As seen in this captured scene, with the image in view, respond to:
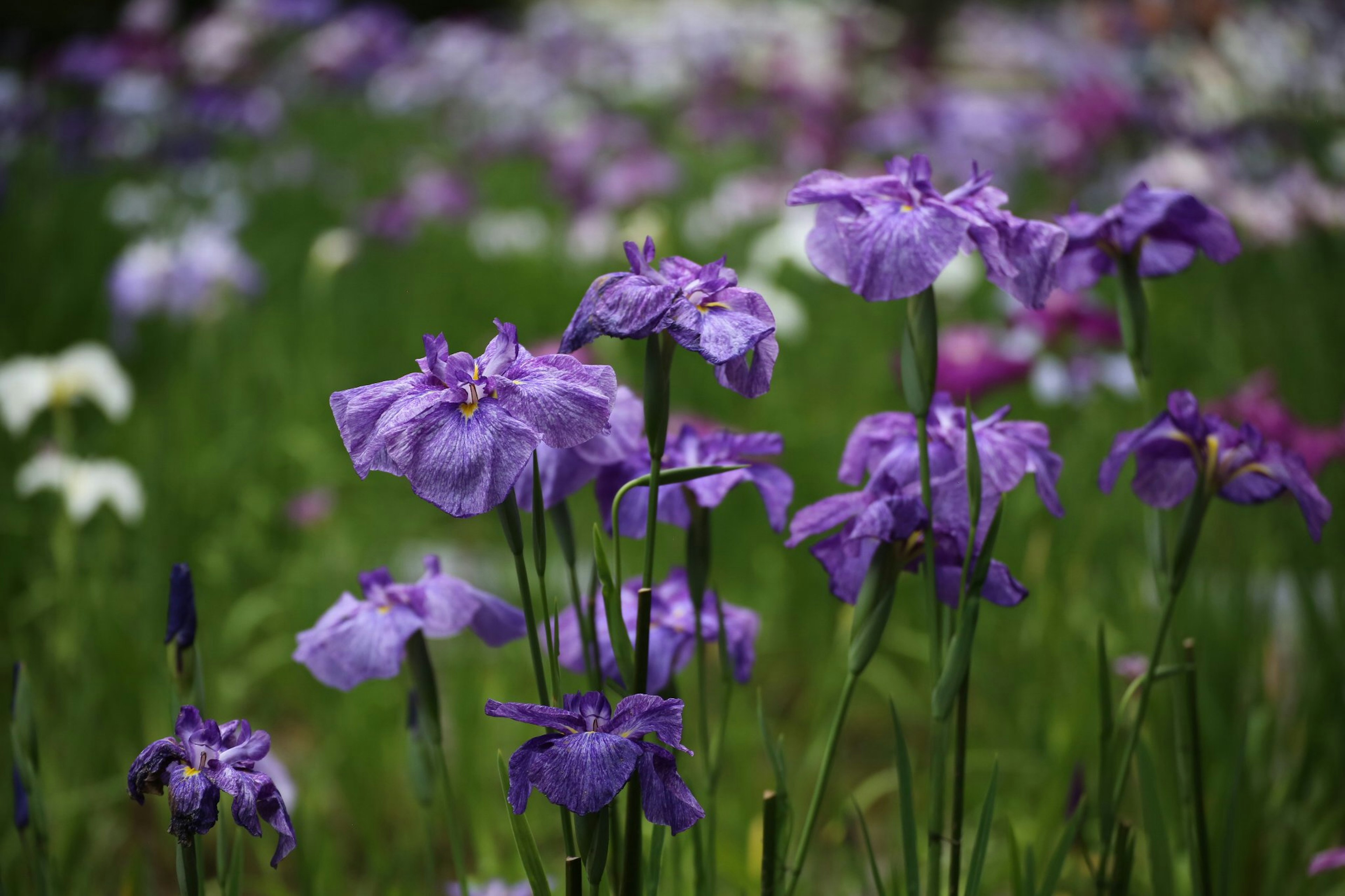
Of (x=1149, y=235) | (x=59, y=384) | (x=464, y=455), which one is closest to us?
(x=464, y=455)

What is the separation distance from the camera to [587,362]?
1774 mm

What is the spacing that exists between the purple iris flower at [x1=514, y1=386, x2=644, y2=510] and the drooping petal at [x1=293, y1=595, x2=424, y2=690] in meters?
0.15

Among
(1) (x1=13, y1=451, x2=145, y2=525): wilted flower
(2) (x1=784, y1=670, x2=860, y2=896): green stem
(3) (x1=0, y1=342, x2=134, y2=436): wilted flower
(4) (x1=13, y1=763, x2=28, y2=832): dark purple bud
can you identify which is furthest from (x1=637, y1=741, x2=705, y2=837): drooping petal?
(3) (x1=0, y1=342, x2=134, y2=436): wilted flower

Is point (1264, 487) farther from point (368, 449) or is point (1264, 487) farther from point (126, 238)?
point (126, 238)

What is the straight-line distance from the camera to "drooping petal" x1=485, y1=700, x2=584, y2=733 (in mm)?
655

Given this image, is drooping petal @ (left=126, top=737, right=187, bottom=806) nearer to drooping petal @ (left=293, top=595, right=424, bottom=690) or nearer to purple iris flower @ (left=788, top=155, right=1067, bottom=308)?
drooping petal @ (left=293, top=595, right=424, bottom=690)

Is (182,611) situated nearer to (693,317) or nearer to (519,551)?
(519,551)

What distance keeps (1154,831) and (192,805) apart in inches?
32.7

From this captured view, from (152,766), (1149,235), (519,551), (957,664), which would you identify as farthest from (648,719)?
(1149,235)

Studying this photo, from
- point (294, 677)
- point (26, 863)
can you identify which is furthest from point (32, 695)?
point (294, 677)

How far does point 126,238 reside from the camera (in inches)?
157

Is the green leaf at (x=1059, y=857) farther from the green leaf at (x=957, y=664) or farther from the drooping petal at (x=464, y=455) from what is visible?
the drooping petal at (x=464, y=455)

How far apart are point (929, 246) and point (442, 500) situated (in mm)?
397

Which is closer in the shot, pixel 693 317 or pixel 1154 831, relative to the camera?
pixel 693 317
